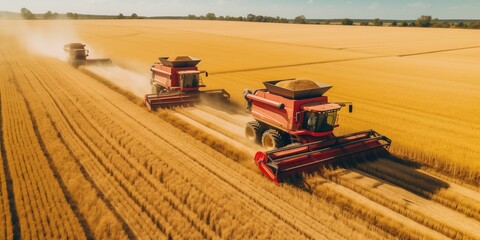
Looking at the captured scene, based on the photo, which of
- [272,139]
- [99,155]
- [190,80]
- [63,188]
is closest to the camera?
[63,188]

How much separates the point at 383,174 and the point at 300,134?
109 inches

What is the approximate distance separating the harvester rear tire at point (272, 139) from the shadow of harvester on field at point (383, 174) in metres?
1.87

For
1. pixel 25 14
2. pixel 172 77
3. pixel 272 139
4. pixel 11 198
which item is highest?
pixel 25 14

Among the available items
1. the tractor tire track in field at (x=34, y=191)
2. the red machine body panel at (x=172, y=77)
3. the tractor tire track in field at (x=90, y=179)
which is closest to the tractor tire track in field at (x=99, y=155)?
the tractor tire track in field at (x=90, y=179)

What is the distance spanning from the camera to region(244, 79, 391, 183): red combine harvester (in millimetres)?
9953

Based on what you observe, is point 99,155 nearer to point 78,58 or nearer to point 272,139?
point 272,139

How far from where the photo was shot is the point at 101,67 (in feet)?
101

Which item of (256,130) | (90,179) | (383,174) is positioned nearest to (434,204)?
(383,174)

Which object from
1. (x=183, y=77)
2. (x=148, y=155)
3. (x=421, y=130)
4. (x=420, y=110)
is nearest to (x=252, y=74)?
(x=183, y=77)

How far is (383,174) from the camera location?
10.1 metres

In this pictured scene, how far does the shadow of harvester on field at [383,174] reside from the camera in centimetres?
939

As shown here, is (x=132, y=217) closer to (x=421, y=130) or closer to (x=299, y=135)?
(x=299, y=135)

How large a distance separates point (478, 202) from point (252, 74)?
789 inches

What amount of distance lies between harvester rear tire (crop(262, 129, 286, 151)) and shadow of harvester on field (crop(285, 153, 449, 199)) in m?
1.87
